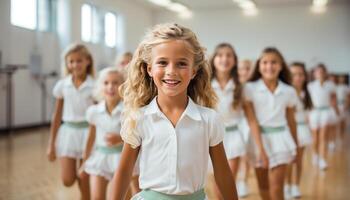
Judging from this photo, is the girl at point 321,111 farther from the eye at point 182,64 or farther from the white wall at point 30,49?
the eye at point 182,64

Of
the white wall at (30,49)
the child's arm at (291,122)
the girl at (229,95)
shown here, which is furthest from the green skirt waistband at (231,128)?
the white wall at (30,49)

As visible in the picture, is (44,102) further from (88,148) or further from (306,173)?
(88,148)

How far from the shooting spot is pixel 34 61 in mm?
10773

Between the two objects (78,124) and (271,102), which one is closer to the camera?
(271,102)

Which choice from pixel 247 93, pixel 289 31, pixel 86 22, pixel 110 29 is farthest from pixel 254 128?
pixel 289 31

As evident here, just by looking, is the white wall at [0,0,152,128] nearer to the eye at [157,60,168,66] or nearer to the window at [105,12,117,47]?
the window at [105,12,117,47]

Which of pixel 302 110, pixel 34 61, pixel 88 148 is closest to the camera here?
pixel 88 148

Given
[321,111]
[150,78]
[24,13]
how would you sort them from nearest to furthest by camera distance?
[150,78], [321,111], [24,13]

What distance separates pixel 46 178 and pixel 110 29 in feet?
34.9

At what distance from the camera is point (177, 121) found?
1698 mm

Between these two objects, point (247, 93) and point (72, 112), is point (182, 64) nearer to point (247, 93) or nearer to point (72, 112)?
point (247, 93)

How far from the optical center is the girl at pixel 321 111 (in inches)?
269

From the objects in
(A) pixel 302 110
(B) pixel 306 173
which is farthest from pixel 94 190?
(B) pixel 306 173

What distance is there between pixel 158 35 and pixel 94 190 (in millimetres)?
1692
